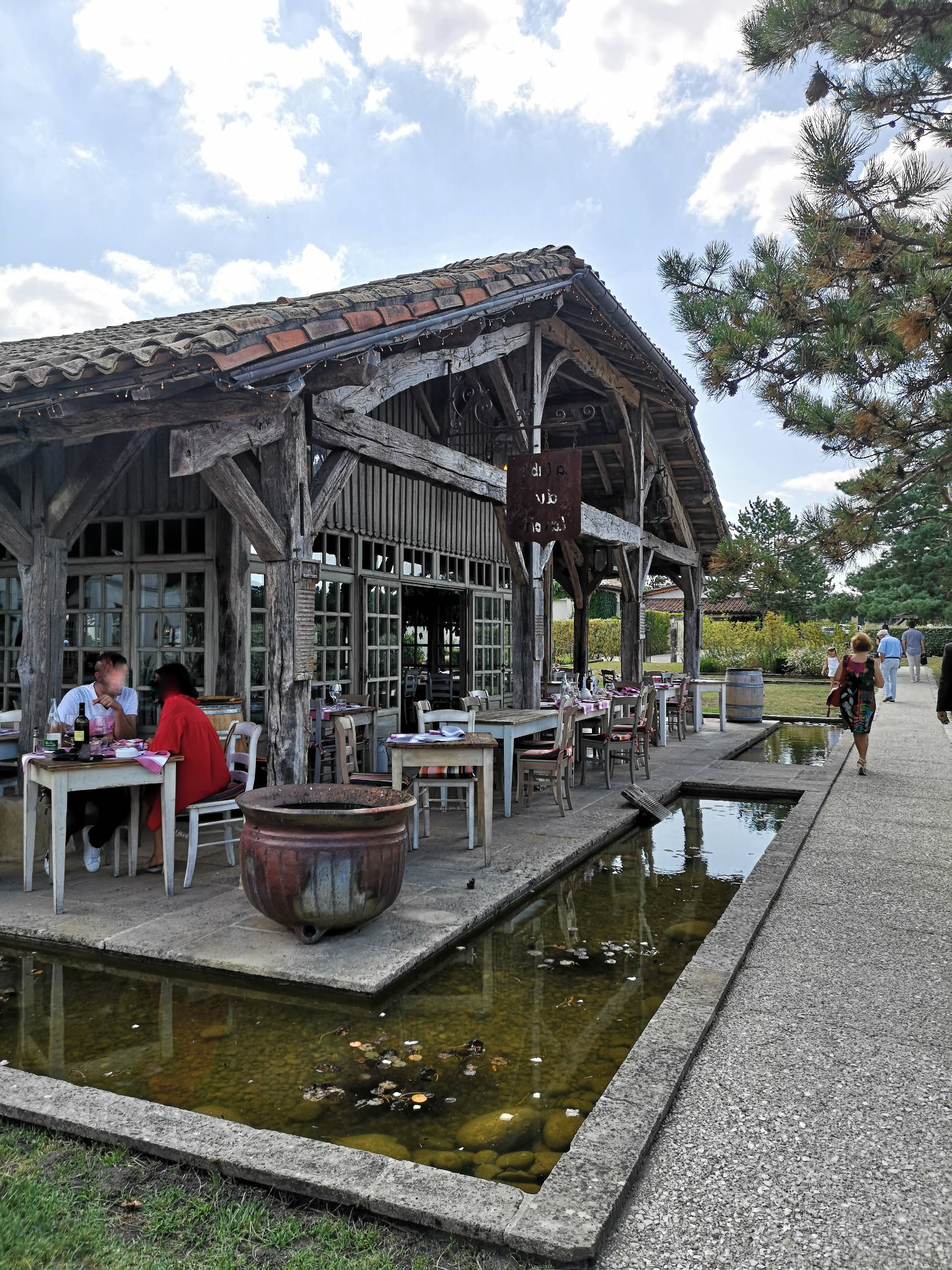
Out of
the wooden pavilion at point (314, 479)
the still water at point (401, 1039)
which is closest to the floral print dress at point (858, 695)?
the wooden pavilion at point (314, 479)

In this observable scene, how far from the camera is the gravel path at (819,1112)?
1.98 m

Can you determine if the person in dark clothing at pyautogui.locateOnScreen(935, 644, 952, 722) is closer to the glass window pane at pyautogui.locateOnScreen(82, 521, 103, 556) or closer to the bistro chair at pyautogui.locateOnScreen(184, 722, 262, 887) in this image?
the bistro chair at pyautogui.locateOnScreen(184, 722, 262, 887)

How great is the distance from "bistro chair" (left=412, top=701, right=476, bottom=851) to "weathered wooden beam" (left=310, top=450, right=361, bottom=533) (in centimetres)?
181

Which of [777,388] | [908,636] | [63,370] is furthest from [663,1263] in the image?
[908,636]

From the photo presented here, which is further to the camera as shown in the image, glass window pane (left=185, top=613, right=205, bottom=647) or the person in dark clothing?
glass window pane (left=185, top=613, right=205, bottom=647)

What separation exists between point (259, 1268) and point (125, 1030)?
61.7 inches

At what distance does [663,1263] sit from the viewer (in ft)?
6.24

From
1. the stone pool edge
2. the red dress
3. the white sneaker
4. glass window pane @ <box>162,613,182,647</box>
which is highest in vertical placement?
glass window pane @ <box>162,613,182,647</box>

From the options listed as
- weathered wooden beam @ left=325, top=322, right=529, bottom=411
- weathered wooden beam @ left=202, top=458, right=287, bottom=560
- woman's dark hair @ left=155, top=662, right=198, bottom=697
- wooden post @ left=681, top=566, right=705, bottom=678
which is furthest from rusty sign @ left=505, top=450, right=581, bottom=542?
wooden post @ left=681, top=566, right=705, bottom=678

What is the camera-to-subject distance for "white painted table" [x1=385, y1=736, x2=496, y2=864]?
5328 mm

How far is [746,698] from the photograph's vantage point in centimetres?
1498

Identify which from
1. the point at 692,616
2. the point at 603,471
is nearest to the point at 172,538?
the point at 603,471

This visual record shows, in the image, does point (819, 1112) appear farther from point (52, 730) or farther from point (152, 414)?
point (52, 730)

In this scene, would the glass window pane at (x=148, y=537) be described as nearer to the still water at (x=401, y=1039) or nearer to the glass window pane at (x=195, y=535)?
the glass window pane at (x=195, y=535)
